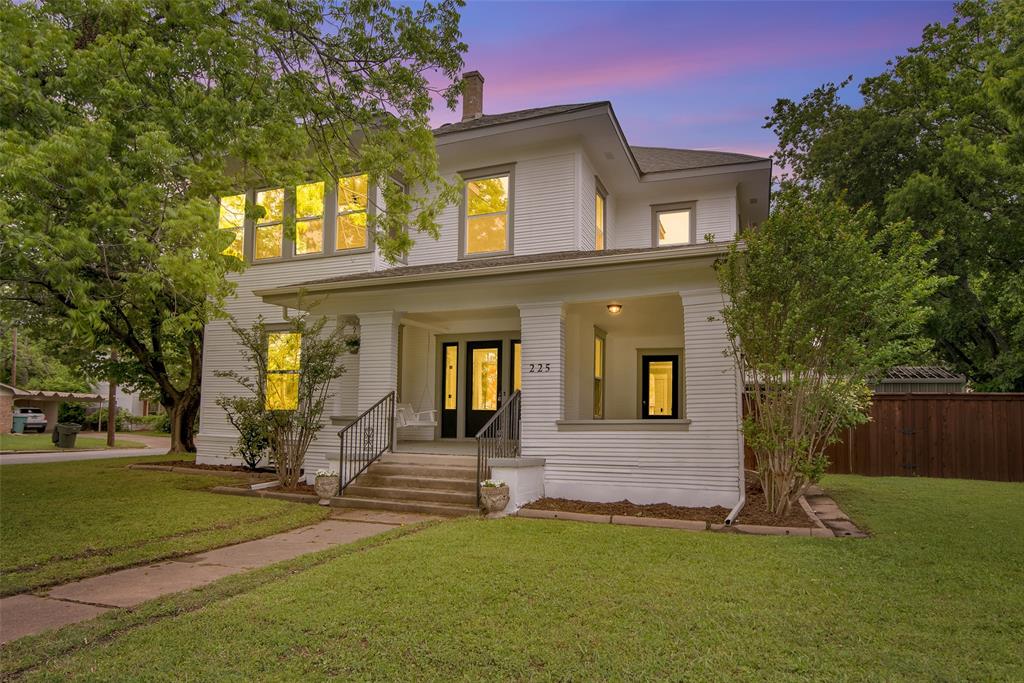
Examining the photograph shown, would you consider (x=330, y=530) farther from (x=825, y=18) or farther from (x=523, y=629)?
(x=825, y=18)

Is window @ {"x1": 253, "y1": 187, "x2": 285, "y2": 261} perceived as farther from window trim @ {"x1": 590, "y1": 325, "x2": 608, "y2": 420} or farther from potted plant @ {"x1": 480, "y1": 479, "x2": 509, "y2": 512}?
potted plant @ {"x1": 480, "y1": 479, "x2": 509, "y2": 512}

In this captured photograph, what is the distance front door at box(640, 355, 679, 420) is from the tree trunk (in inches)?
459

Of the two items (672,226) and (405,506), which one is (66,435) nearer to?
(405,506)

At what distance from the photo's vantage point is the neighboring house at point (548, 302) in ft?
29.0

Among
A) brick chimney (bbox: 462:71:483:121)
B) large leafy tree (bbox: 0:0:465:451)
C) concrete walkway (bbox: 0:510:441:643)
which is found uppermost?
brick chimney (bbox: 462:71:483:121)

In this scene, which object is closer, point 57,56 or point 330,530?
point 57,56

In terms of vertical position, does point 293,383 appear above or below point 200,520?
above

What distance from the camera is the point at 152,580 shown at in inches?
207

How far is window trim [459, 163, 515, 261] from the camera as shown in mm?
12289

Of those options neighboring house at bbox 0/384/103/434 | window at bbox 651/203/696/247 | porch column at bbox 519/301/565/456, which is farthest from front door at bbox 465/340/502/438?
neighboring house at bbox 0/384/103/434

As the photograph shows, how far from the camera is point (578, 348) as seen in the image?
11.6 metres

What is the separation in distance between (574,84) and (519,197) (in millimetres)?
5826

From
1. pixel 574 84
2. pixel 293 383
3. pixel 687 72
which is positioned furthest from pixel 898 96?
pixel 293 383

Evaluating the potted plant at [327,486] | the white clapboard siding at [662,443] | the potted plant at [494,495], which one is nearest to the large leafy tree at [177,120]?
the potted plant at [327,486]
